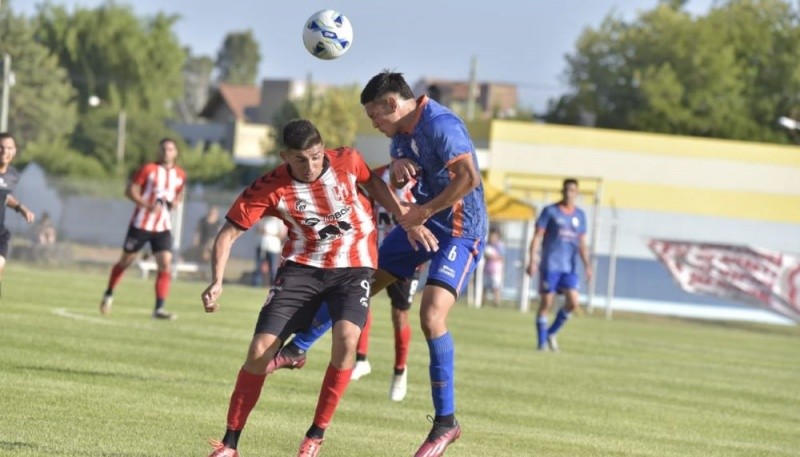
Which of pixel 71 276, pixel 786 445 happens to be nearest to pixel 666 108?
pixel 71 276

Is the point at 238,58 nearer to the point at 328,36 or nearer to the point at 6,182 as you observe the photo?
the point at 6,182

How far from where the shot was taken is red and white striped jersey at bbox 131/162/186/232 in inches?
770

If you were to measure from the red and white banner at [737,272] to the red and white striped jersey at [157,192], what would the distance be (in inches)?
775

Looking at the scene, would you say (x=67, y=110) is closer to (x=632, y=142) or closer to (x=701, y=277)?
(x=632, y=142)

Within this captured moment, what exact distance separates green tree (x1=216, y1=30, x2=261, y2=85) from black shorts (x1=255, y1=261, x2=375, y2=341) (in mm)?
179723

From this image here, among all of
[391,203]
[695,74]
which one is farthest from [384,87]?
[695,74]

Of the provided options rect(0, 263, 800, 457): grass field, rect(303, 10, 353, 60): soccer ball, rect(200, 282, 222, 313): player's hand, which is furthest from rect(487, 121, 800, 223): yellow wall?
rect(200, 282, 222, 313): player's hand

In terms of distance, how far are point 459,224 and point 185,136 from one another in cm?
10391

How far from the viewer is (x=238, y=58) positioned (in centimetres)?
18938

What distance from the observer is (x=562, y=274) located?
70.3 feet

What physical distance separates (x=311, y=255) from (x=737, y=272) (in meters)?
29.4

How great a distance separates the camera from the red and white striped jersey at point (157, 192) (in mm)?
19562

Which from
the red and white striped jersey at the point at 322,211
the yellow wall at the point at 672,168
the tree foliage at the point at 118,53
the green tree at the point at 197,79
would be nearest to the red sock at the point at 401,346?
the red and white striped jersey at the point at 322,211

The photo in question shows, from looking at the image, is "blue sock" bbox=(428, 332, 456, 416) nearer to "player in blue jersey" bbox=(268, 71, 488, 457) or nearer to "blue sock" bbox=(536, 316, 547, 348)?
"player in blue jersey" bbox=(268, 71, 488, 457)
